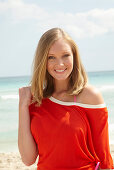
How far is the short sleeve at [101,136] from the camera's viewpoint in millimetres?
2434

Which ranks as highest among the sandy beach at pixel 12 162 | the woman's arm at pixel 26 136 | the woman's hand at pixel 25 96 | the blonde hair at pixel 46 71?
the blonde hair at pixel 46 71

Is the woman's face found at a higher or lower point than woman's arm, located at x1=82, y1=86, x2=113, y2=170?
higher

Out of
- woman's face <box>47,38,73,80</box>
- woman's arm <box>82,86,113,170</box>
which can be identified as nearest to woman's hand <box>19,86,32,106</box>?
woman's face <box>47,38,73,80</box>

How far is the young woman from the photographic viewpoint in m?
2.45

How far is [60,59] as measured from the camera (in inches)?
101

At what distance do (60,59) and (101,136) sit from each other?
0.76 meters

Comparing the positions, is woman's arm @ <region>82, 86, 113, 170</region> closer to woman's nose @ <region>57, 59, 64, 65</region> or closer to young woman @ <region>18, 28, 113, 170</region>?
young woman @ <region>18, 28, 113, 170</region>

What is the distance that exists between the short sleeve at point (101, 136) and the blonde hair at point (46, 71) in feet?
0.93

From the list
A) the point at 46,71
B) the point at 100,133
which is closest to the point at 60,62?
the point at 46,71

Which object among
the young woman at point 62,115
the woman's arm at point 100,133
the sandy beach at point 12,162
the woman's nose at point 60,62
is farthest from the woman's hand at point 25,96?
the sandy beach at point 12,162

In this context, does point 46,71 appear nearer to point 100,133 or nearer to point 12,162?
point 100,133

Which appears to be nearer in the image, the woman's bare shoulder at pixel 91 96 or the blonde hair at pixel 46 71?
the woman's bare shoulder at pixel 91 96

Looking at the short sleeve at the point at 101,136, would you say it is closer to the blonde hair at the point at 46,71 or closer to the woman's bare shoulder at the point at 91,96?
the woman's bare shoulder at the point at 91,96

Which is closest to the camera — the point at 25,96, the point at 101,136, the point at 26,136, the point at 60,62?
the point at 101,136
